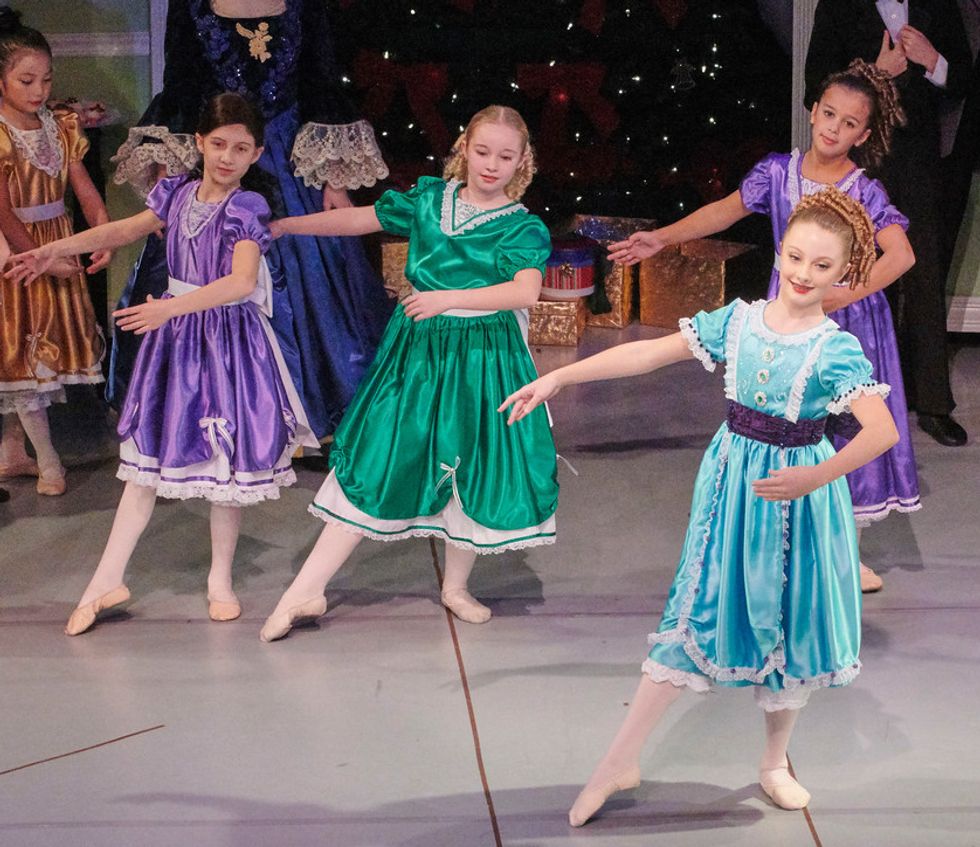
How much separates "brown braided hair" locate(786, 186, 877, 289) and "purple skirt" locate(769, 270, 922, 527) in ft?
3.57

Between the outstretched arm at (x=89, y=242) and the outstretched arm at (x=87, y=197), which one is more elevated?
the outstretched arm at (x=87, y=197)

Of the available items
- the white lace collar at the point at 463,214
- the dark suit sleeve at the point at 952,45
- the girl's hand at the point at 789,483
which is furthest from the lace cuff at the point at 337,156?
the girl's hand at the point at 789,483

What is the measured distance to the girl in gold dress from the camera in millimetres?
4562

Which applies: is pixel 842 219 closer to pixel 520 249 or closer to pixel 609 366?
pixel 609 366

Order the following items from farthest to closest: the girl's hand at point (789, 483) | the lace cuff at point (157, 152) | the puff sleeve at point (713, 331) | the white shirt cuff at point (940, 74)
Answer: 1. the white shirt cuff at point (940, 74)
2. the lace cuff at point (157, 152)
3. the puff sleeve at point (713, 331)
4. the girl's hand at point (789, 483)

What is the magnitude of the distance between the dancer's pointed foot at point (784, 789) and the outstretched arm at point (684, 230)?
4.92 ft

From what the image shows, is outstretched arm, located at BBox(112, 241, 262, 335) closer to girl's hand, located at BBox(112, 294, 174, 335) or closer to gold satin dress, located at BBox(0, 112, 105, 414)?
girl's hand, located at BBox(112, 294, 174, 335)

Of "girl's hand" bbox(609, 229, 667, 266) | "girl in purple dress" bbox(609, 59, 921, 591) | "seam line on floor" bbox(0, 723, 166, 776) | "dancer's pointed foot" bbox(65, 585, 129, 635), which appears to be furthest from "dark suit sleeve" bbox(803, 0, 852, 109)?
"seam line on floor" bbox(0, 723, 166, 776)

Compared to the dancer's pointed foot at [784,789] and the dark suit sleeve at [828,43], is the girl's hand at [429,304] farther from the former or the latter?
the dark suit sleeve at [828,43]

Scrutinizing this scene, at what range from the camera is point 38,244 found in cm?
471

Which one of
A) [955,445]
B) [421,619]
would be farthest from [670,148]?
[421,619]

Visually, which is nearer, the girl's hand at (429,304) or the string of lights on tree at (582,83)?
the girl's hand at (429,304)

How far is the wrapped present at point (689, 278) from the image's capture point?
6555 mm

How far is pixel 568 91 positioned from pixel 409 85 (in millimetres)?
680
